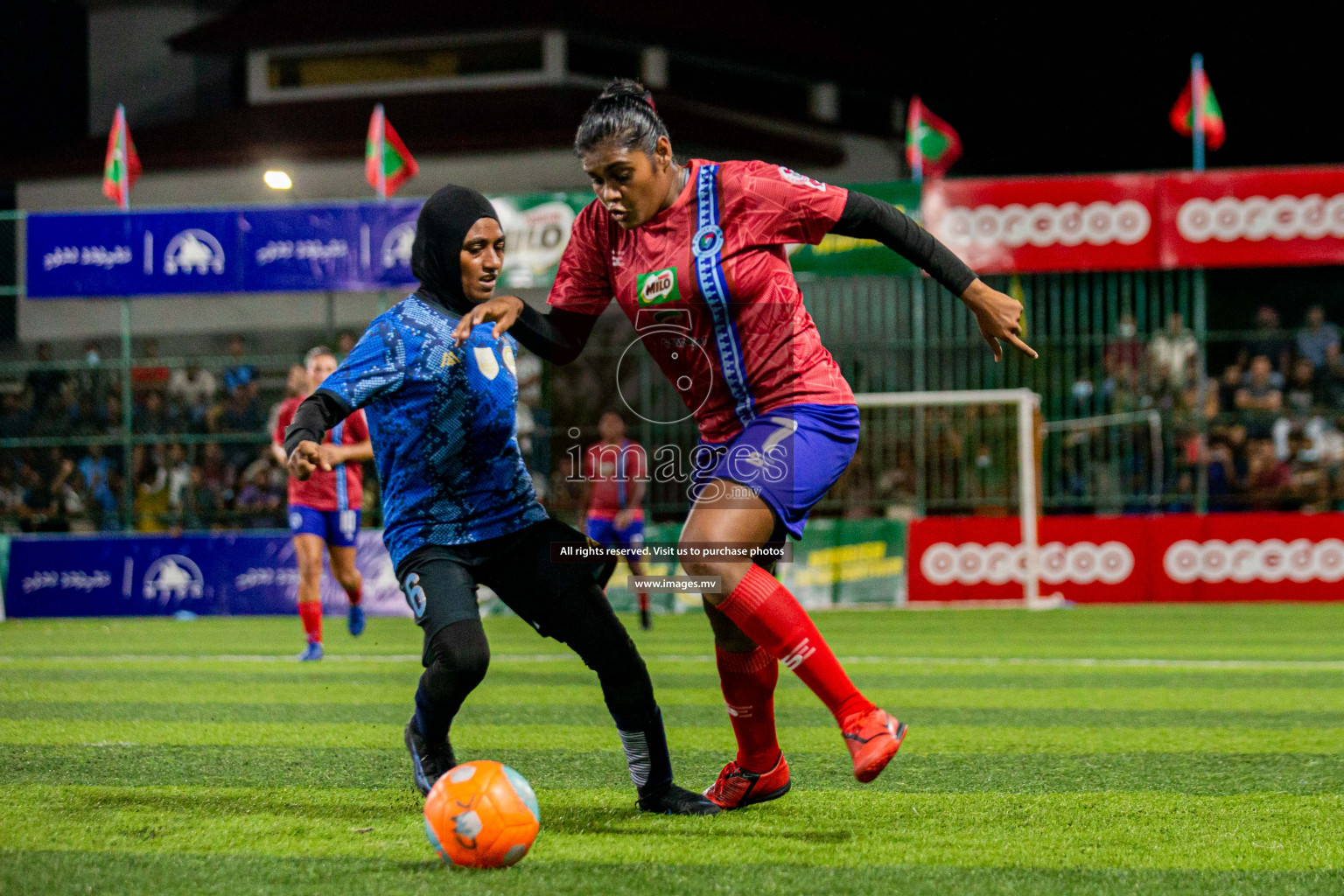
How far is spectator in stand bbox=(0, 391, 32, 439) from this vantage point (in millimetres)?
16641

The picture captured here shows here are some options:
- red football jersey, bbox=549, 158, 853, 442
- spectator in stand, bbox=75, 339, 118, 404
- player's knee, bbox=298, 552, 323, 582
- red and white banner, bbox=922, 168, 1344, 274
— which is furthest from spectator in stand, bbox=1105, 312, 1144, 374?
red football jersey, bbox=549, 158, 853, 442

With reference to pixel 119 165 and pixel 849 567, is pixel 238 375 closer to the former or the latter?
pixel 119 165

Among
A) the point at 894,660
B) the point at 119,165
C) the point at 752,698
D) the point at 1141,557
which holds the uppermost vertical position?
the point at 119,165

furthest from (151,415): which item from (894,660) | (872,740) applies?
(872,740)

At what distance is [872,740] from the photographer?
12.2ft

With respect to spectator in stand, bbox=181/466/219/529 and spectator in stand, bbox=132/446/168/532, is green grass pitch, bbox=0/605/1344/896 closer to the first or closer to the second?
spectator in stand, bbox=181/466/219/529

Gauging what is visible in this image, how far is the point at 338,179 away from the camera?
30.7 metres

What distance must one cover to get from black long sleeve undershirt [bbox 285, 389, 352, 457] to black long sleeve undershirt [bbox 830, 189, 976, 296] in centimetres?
154

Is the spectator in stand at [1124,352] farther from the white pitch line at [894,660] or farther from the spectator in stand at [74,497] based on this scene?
the spectator in stand at [74,497]

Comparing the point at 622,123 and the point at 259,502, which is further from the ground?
the point at 622,123

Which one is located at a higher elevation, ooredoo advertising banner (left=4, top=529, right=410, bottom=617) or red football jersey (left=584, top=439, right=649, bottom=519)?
red football jersey (left=584, top=439, right=649, bottom=519)

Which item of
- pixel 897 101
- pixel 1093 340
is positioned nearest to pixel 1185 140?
pixel 897 101

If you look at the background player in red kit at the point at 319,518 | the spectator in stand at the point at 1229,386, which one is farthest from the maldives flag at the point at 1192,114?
the background player in red kit at the point at 319,518

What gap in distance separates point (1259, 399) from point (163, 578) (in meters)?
12.9
